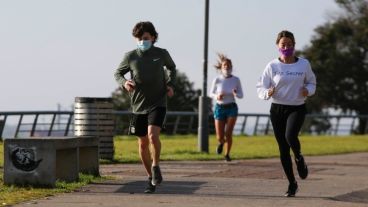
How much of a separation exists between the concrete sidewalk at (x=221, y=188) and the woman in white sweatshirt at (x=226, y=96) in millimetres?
1802

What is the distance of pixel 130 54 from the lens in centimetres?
1031

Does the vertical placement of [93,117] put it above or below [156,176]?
above

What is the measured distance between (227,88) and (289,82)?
7545 millimetres

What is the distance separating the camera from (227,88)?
17.4 metres

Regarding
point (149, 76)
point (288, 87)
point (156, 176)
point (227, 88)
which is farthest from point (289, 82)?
point (227, 88)

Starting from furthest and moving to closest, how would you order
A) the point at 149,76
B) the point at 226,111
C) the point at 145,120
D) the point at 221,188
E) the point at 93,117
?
1. the point at 226,111
2. the point at 93,117
3. the point at 221,188
4. the point at 145,120
5. the point at 149,76

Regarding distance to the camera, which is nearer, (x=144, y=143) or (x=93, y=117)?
(x=144, y=143)

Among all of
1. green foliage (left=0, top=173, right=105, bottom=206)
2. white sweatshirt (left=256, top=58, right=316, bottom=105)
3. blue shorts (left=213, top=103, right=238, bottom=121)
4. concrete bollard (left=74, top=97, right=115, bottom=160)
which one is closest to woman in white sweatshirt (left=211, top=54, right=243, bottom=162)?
blue shorts (left=213, top=103, right=238, bottom=121)

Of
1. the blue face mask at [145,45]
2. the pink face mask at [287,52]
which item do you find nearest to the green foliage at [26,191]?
the blue face mask at [145,45]

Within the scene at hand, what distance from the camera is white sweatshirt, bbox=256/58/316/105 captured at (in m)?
9.87

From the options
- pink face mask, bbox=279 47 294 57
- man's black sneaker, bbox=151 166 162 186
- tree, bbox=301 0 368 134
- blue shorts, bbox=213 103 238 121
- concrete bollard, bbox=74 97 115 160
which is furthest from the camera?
tree, bbox=301 0 368 134

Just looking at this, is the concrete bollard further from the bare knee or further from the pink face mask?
the pink face mask

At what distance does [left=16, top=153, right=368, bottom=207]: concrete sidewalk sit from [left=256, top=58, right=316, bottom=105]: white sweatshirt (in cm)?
105

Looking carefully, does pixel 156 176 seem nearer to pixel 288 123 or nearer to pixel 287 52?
pixel 288 123
